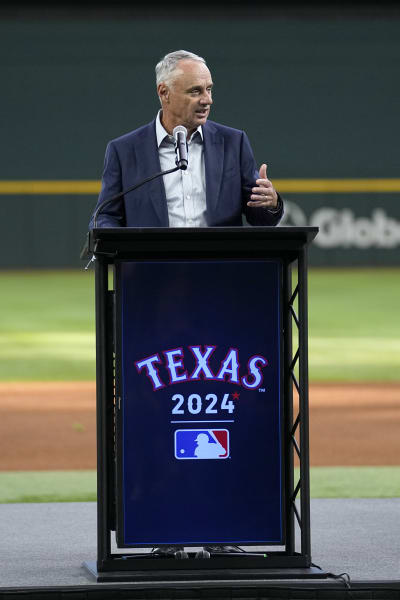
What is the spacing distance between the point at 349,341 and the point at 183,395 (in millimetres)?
17377

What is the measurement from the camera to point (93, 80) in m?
28.4

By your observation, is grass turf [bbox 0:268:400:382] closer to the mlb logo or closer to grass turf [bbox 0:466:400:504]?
grass turf [bbox 0:466:400:504]

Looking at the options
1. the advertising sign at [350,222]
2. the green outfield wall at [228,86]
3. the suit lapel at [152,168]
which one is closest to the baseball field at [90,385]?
the advertising sign at [350,222]

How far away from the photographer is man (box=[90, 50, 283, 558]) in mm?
4391

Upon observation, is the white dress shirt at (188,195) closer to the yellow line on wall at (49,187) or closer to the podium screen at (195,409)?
the podium screen at (195,409)

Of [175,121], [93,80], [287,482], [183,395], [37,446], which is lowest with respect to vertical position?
[37,446]

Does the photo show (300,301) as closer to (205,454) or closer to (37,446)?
(205,454)

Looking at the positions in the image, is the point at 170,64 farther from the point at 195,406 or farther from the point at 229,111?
the point at 229,111

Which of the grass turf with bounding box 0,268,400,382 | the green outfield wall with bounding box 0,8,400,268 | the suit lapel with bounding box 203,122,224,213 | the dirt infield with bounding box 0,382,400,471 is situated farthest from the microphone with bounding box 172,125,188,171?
the green outfield wall with bounding box 0,8,400,268

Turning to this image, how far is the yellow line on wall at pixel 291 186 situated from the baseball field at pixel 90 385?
181cm

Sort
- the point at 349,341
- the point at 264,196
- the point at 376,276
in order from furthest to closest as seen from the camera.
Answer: the point at 376,276
the point at 349,341
the point at 264,196

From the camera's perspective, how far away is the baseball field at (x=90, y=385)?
838cm

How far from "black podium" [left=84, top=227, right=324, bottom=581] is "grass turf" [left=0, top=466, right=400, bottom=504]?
10.1 ft

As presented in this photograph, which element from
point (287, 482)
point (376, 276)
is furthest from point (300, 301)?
point (376, 276)
